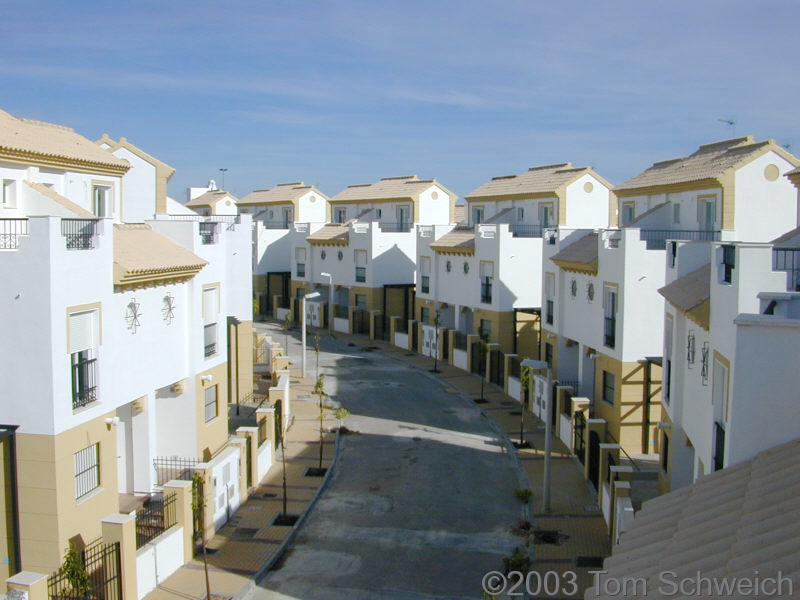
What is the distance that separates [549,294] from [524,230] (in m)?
9.83

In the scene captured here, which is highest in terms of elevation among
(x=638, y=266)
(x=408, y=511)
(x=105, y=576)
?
(x=638, y=266)

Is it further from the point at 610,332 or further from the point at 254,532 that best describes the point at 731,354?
the point at 610,332

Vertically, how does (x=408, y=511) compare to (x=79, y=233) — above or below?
below

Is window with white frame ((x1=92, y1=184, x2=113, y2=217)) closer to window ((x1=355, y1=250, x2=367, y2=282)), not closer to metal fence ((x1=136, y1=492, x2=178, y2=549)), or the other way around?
metal fence ((x1=136, y1=492, x2=178, y2=549))

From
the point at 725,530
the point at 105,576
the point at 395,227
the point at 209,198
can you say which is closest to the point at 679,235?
the point at 725,530

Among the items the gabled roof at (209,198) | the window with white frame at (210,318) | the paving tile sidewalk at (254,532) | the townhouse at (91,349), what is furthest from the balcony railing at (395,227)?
the window with white frame at (210,318)

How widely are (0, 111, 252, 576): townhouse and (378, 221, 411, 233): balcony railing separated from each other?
26.8 m

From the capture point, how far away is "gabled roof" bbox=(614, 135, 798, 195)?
2739cm

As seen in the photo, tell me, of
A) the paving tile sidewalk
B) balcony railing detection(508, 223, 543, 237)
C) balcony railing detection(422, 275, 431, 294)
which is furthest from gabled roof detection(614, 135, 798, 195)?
the paving tile sidewalk

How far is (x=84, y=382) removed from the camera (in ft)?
53.9

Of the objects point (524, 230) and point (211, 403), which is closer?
point (211, 403)

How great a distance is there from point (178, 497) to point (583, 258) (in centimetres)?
1682

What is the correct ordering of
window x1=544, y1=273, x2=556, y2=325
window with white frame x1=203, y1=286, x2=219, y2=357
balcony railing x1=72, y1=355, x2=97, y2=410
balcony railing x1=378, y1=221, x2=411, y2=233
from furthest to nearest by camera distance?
balcony railing x1=378, y1=221, x2=411, y2=233 < window x1=544, y1=273, x2=556, y2=325 < window with white frame x1=203, y1=286, x2=219, y2=357 < balcony railing x1=72, y1=355, x2=97, y2=410

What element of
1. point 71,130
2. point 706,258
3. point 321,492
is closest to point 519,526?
point 321,492
